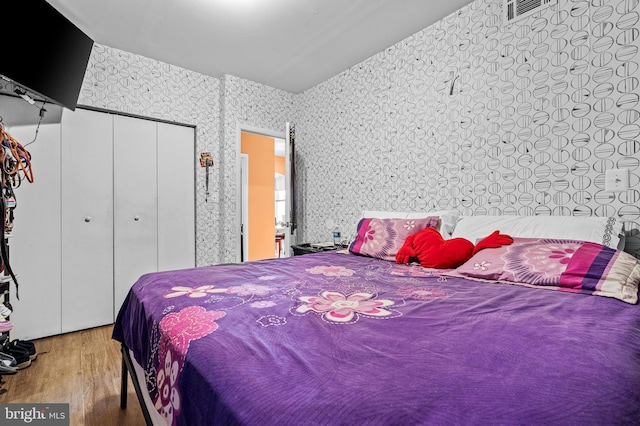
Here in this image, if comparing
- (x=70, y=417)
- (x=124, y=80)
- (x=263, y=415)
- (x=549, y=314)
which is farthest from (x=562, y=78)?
(x=124, y=80)

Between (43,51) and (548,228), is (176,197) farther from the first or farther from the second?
(548,228)

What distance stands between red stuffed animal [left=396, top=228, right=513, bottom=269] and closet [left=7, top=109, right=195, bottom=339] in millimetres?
2541

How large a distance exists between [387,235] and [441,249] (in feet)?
1.64

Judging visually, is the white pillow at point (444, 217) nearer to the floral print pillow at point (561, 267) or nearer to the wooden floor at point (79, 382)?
the floral print pillow at point (561, 267)

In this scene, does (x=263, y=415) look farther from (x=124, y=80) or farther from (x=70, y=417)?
(x=124, y=80)

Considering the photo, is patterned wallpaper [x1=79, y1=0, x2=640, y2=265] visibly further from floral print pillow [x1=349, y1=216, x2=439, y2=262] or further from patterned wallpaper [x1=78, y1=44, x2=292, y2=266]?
floral print pillow [x1=349, y1=216, x2=439, y2=262]

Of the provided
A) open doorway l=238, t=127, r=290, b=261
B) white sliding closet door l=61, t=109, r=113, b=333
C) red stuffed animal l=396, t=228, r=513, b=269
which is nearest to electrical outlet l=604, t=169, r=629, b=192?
red stuffed animal l=396, t=228, r=513, b=269

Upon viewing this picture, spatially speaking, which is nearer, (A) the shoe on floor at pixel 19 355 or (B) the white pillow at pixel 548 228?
(B) the white pillow at pixel 548 228

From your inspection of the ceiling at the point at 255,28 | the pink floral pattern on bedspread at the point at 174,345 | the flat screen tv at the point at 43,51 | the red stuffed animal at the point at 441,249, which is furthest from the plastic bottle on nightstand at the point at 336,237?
the flat screen tv at the point at 43,51

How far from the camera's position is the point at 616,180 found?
1797 mm

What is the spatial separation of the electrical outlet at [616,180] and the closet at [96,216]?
358 cm

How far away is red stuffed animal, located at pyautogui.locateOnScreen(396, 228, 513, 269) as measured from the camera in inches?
72.7

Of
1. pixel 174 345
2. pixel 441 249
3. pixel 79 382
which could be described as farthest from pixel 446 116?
pixel 79 382

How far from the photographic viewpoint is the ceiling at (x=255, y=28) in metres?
2.46
